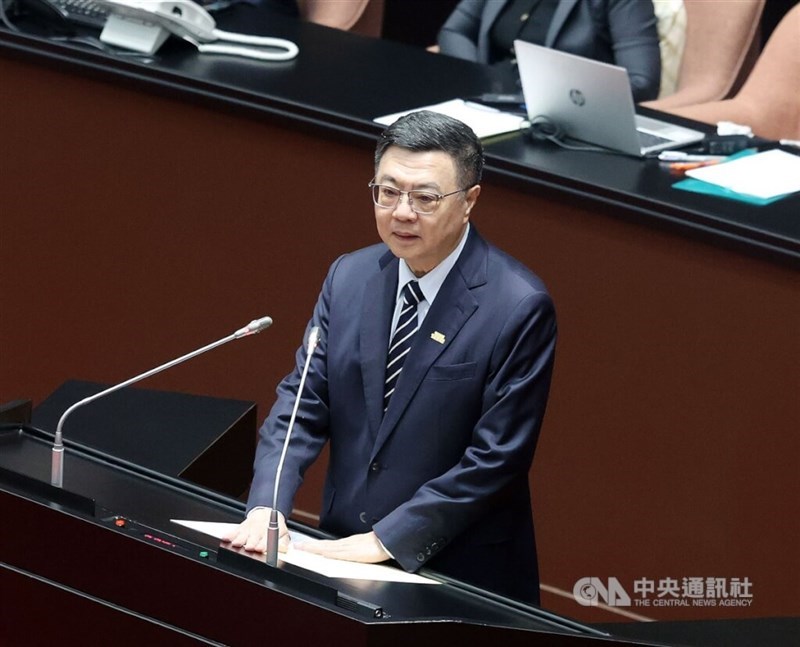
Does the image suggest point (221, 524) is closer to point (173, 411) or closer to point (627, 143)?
point (173, 411)

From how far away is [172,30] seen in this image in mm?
3975

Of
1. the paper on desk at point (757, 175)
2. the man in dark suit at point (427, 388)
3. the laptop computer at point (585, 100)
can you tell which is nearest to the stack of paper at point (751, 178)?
the paper on desk at point (757, 175)

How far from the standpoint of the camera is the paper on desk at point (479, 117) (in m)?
3.55

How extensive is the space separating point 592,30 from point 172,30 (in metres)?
1.20

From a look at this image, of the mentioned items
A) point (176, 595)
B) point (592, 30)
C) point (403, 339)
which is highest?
point (592, 30)

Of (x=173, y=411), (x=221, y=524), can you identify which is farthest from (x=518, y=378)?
(x=173, y=411)

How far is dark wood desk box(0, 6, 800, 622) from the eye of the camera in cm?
312

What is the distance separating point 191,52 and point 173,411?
1.39m

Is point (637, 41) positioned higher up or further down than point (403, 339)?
higher up

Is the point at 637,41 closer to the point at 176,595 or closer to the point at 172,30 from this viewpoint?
the point at 172,30

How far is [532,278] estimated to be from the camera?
2.31m

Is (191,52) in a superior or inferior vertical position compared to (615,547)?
superior

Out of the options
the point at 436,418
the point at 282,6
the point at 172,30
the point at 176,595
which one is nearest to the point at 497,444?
the point at 436,418

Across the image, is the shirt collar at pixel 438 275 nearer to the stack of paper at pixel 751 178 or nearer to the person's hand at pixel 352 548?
the person's hand at pixel 352 548
